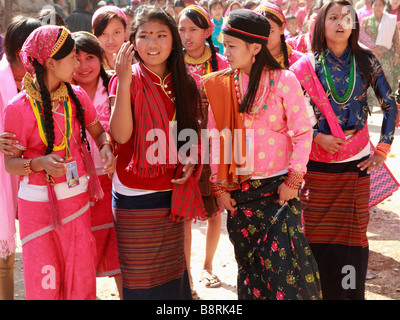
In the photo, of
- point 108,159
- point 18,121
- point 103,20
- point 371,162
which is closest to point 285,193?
point 371,162

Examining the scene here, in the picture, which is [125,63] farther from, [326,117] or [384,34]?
[384,34]

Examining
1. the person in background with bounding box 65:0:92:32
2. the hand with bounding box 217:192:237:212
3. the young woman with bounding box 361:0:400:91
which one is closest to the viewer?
the hand with bounding box 217:192:237:212

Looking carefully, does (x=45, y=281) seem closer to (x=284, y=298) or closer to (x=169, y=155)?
(x=169, y=155)

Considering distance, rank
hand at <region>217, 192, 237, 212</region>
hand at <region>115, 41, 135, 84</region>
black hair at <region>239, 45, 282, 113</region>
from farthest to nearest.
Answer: hand at <region>217, 192, 237, 212</region>
black hair at <region>239, 45, 282, 113</region>
hand at <region>115, 41, 135, 84</region>

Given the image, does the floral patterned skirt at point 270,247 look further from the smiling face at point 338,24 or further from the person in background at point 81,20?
the person in background at point 81,20

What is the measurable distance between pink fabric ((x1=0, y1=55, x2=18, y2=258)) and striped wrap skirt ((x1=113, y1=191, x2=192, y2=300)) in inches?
33.6

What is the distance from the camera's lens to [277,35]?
13.5 ft

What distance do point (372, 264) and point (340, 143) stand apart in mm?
1646

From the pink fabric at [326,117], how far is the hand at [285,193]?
2.30 feet

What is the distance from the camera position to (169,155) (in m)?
3.01

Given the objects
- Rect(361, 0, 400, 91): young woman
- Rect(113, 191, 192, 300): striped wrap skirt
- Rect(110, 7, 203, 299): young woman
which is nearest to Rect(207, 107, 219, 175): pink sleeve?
Rect(110, 7, 203, 299): young woman

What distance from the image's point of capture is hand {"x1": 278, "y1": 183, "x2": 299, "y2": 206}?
9.95 feet

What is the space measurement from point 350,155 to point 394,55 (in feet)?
28.5

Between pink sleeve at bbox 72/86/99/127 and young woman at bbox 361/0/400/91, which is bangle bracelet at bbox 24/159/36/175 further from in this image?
young woman at bbox 361/0/400/91
